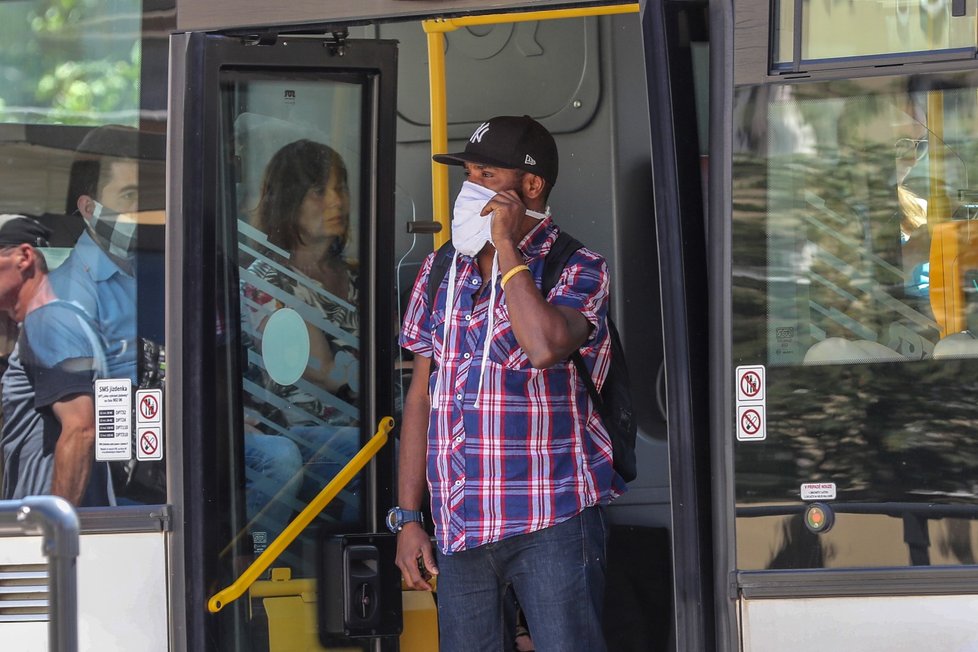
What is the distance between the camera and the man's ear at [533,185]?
3371 millimetres

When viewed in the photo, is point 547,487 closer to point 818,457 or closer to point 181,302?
point 818,457

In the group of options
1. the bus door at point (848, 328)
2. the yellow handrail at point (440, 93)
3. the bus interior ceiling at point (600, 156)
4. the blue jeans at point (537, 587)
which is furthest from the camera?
the bus interior ceiling at point (600, 156)

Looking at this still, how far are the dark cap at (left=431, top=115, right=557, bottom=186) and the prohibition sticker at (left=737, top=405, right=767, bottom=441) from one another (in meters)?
0.88

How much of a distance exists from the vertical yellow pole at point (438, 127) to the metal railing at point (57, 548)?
6.70 ft

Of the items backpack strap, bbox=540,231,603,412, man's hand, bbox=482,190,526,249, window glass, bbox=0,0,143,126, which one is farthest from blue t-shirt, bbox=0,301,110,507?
backpack strap, bbox=540,231,603,412

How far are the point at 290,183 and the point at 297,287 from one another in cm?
31

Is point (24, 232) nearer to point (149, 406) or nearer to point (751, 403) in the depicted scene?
point (149, 406)

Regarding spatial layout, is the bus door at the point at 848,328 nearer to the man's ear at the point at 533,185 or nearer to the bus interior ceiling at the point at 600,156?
the man's ear at the point at 533,185

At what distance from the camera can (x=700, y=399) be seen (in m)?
2.93

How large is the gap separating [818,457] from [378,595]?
1454 millimetres

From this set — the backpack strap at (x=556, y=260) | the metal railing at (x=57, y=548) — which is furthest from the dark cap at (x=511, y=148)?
the metal railing at (x=57, y=548)

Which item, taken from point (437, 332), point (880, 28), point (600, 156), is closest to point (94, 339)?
point (437, 332)

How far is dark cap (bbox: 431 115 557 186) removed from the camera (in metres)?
3.33

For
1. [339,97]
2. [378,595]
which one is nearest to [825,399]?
[378,595]
